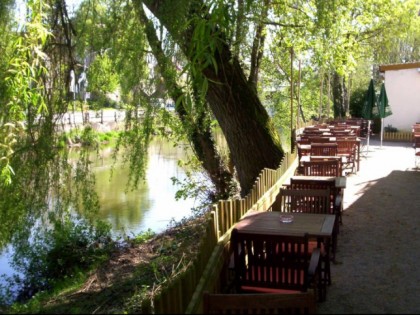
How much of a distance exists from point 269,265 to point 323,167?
5422 mm

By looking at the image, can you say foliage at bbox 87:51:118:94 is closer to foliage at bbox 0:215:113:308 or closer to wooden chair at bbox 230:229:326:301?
wooden chair at bbox 230:229:326:301

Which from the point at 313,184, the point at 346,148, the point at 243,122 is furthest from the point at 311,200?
the point at 346,148

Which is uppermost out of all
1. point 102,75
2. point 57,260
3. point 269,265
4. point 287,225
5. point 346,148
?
point 102,75

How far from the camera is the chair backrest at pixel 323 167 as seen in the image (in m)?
9.21

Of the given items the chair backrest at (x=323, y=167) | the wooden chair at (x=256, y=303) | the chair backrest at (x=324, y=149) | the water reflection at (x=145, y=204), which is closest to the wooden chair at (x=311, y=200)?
the chair backrest at (x=323, y=167)

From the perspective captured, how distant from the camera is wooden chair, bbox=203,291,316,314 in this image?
2.75m

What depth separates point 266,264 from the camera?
4305mm

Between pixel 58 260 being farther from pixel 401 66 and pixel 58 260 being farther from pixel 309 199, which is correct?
pixel 401 66

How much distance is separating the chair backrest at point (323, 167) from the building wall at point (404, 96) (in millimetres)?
13953

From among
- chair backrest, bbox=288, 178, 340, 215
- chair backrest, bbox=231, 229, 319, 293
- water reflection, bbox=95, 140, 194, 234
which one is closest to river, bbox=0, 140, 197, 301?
water reflection, bbox=95, 140, 194, 234

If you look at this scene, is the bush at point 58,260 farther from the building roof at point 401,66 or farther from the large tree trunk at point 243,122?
the building roof at point 401,66

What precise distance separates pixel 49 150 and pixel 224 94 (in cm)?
360

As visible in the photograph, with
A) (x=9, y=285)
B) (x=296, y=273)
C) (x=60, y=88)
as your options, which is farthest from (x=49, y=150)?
(x=9, y=285)

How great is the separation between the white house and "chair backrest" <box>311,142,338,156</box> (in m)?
12.3
